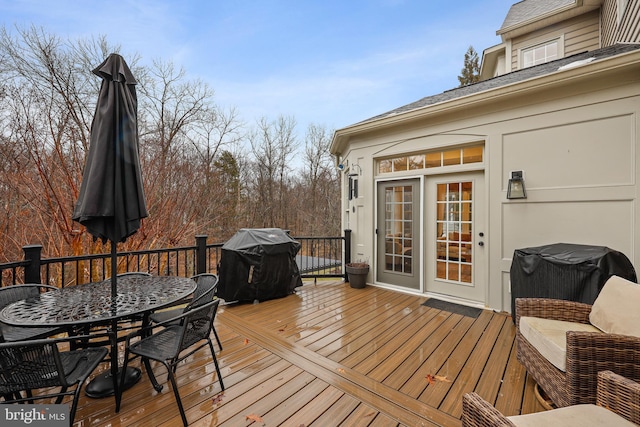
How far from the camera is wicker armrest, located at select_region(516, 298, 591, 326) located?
2.22m

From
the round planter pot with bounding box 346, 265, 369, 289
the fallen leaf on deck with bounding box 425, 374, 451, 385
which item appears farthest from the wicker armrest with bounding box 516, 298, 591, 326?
the round planter pot with bounding box 346, 265, 369, 289

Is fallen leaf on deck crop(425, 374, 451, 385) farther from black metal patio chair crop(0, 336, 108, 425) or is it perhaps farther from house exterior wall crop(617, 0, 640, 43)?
house exterior wall crop(617, 0, 640, 43)

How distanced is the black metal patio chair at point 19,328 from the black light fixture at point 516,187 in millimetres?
4878

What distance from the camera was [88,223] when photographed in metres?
2.00

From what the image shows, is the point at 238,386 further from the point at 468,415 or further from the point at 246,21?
the point at 246,21

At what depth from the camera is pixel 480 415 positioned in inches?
43.1

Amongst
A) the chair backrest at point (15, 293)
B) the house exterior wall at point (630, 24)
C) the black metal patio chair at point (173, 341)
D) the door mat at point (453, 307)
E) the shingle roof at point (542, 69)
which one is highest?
the house exterior wall at point (630, 24)

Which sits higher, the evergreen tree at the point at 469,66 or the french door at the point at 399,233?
the evergreen tree at the point at 469,66

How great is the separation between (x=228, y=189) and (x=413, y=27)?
8.35 meters

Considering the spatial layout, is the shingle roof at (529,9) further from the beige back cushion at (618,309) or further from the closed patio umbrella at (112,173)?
the closed patio umbrella at (112,173)

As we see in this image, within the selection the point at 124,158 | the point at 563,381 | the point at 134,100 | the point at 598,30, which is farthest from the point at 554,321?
the point at 598,30

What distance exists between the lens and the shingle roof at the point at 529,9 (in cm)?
613

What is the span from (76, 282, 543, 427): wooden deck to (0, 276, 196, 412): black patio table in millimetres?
471

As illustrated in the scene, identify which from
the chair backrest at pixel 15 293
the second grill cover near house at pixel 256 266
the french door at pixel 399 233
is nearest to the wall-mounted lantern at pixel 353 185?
the french door at pixel 399 233
